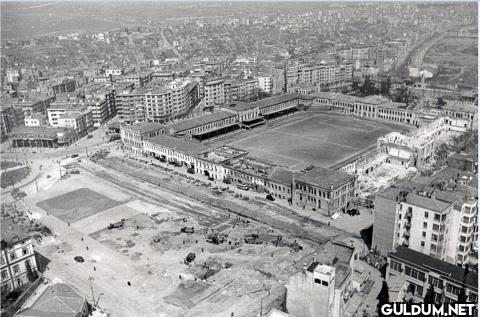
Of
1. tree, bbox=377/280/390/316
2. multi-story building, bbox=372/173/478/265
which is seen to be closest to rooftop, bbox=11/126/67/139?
multi-story building, bbox=372/173/478/265

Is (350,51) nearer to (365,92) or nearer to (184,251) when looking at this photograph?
(365,92)

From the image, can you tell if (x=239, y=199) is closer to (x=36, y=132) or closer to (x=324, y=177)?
(x=324, y=177)

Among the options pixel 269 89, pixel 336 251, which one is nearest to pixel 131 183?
pixel 336 251

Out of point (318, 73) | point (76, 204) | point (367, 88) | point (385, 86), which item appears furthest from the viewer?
point (318, 73)

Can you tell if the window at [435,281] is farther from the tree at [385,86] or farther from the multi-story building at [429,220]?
the tree at [385,86]

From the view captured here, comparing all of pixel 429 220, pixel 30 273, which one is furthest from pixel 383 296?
pixel 30 273

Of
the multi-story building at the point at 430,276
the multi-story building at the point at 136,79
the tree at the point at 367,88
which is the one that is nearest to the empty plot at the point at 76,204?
the multi-story building at the point at 430,276

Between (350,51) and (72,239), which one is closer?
(72,239)
